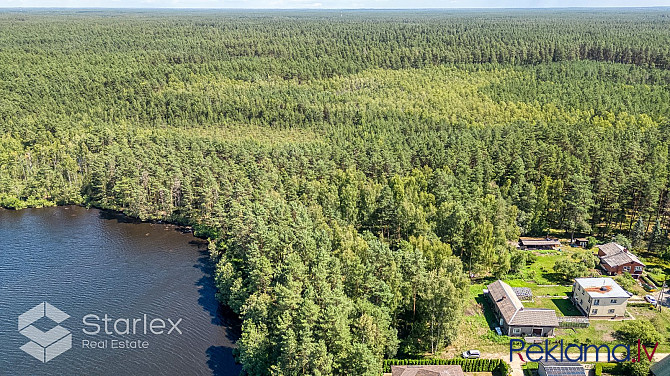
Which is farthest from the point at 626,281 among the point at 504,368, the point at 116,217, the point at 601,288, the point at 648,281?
the point at 116,217

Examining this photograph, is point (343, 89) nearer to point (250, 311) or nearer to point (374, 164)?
point (374, 164)

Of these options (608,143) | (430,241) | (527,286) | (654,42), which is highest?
(654,42)

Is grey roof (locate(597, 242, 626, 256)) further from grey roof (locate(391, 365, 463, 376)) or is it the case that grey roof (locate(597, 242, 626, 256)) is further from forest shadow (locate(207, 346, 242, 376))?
forest shadow (locate(207, 346, 242, 376))

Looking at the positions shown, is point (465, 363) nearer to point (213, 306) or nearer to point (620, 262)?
point (213, 306)

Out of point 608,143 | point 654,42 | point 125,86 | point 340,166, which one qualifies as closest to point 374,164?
point 340,166

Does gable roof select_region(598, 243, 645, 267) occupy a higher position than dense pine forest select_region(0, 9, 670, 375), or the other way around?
dense pine forest select_region(0, 9, 670, 375)

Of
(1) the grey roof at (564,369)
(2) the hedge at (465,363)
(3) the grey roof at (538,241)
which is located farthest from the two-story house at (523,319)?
(3) the grey roof at (538,241)

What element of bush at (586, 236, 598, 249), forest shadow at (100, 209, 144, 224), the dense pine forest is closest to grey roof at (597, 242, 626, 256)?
bush at (586, 236, 598, 249)
